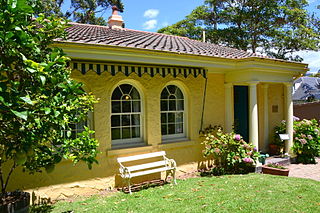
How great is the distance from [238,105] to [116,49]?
21.8 feet

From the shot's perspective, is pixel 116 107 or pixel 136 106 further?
pixel 136 106

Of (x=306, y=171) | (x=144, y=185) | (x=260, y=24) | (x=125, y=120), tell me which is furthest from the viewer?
(x=260, y=24)

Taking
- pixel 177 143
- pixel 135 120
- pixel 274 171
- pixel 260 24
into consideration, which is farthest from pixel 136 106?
pixel 260 24

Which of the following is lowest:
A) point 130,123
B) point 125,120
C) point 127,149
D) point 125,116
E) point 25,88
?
point 127,149

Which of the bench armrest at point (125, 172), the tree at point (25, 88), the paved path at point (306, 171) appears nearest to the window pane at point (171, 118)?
the bench armrest at point (125, 172)

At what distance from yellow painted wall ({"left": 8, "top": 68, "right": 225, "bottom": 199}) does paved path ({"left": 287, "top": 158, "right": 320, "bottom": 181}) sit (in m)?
3.24

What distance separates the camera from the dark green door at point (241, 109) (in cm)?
1100

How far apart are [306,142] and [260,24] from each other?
17075mm

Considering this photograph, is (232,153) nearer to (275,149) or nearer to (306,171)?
(306,171)

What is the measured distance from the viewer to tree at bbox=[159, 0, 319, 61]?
76.4ft

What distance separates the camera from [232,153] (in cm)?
841

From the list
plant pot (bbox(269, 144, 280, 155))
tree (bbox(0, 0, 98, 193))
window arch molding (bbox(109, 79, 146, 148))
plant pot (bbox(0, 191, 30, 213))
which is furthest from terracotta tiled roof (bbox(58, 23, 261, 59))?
plant pot (bbox(269, 144, 280, 155))

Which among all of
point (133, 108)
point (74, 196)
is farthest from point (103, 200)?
point (133, 108)

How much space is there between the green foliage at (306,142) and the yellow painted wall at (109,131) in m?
3.72
